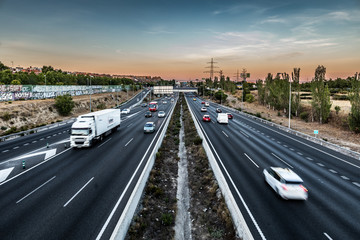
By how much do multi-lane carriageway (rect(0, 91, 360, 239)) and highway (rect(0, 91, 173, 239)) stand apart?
5 centimetres

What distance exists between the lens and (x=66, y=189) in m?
13.6

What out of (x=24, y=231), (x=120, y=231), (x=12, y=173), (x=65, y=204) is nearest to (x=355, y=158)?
(x=120, y=231)

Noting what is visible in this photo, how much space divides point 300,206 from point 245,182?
3879 mm

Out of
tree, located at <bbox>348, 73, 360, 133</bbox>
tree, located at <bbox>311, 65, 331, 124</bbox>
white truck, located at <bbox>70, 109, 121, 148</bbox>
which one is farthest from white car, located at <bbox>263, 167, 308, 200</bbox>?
tree, located at <bbox>311, 65, 331, 124</bbox>

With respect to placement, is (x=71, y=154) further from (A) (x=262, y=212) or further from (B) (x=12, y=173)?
(A) (x=262, y=212)

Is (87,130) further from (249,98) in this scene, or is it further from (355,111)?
(249,98)

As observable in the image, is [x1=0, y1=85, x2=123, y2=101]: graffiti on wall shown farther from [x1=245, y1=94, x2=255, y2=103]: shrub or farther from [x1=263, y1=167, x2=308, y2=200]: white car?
[x1=245, y1=94, x2=255, y2=103]: shrub

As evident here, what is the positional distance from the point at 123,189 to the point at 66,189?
4.11 meters

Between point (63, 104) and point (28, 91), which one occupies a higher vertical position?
point (28, 91)

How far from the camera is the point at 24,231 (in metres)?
9.56

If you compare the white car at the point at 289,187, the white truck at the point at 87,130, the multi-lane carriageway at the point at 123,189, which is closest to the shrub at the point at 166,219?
the multi-lane carriageway at the point at 123,189

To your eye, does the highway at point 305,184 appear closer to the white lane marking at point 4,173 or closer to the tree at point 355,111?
the tree at point 355,111

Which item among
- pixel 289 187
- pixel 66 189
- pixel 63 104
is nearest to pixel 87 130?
pixel 66 189

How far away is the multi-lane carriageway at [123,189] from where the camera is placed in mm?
9781
